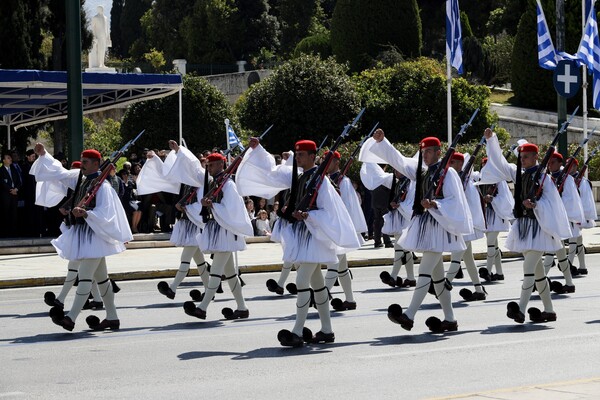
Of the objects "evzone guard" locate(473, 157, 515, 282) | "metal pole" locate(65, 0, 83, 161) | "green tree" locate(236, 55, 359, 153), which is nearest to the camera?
"evzone guard" locate(473, 157, 515, 282)

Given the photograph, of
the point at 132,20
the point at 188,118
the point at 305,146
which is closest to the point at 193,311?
the point at 305,146

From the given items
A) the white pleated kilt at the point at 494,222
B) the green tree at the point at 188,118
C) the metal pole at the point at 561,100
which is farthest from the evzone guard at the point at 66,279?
the green tree at the point at 188,118

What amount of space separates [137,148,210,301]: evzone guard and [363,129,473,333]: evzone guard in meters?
3.47

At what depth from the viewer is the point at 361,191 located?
3006cm

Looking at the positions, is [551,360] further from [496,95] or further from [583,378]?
[496,95]

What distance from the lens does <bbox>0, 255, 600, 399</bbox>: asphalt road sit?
10.3 metres

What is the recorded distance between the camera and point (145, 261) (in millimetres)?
23172

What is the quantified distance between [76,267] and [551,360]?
19.7 feet

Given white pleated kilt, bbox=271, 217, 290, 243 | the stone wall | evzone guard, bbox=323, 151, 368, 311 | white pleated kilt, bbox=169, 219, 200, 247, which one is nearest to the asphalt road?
evzone guard, bbox=323, 151, 368, 311

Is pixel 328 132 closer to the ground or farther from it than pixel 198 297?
farther from it

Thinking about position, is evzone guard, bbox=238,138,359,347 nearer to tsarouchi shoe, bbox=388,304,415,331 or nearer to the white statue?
tsarouchi shoe, bbox=388,304,415,331

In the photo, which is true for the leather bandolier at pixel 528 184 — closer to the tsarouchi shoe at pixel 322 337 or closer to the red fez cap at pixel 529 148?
the red fez cap at pixel 529 148

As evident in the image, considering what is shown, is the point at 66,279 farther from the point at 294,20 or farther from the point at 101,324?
the point at 294,20

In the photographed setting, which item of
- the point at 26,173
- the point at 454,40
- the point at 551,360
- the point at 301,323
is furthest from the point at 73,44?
the point at 454,40
